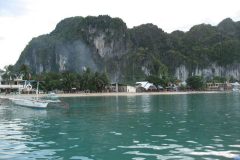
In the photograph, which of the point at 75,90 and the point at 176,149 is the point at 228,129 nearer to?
the point at 176,149

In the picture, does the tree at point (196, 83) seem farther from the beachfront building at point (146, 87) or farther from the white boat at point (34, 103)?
the white boat at point (34, 103)

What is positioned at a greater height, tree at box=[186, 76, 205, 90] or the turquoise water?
tree at box=[186, 76, 205, 90]

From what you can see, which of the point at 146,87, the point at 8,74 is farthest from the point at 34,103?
the point at 146,87

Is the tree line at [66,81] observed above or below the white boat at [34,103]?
above

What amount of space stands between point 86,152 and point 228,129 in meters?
13.3

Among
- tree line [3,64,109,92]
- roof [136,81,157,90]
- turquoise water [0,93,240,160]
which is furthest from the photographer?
roof [136,81,157,90]

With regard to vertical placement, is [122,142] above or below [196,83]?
below

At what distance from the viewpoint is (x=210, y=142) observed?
2294cm

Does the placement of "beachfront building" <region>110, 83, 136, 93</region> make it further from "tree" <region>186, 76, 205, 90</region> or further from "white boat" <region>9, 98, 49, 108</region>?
"white boat" <region>9, 98, 49, 108</region>

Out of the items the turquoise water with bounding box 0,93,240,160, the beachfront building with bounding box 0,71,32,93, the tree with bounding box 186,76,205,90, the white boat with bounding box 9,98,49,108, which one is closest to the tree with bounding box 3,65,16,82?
the beachfront building with bounding box 0,71,32,93

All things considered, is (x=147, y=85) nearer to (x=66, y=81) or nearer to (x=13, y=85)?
(x=66, y=81)

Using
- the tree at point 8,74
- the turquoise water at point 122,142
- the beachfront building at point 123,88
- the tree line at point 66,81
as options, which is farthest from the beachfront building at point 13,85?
the turquoise water at point 122,142

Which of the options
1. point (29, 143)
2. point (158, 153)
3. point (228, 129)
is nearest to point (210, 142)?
point (158, 153)

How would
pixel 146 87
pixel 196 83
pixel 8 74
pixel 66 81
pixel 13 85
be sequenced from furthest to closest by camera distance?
pixel 196 83, pixel 146 87, pixel 8 74, pixel 66 81, pixel 13 85
